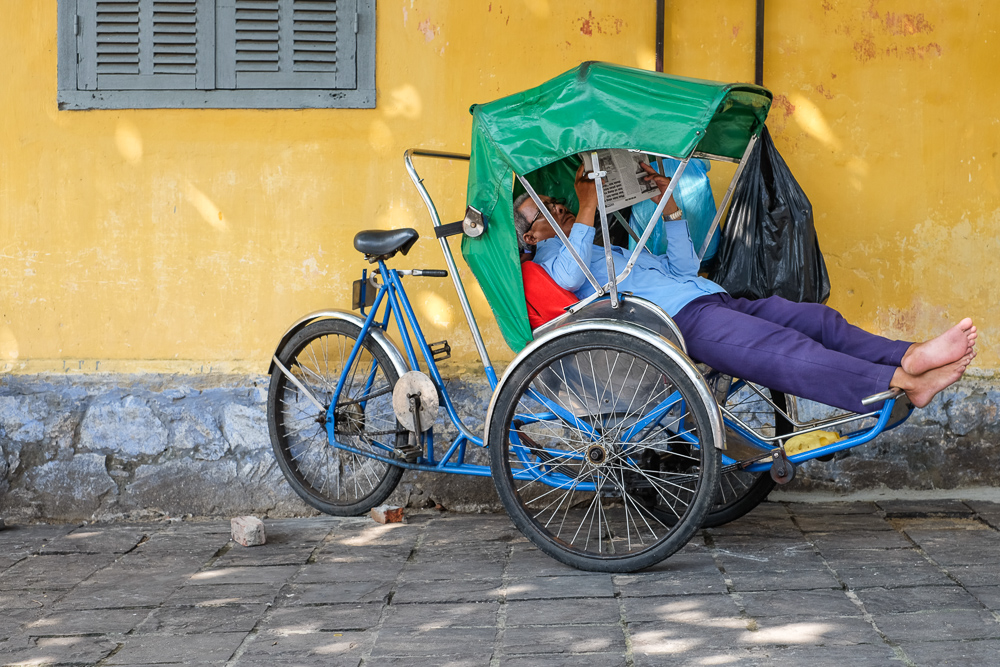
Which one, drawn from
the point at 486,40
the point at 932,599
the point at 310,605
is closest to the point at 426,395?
the point at 310,605

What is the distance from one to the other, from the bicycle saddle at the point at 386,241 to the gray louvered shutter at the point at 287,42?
0.85 metres

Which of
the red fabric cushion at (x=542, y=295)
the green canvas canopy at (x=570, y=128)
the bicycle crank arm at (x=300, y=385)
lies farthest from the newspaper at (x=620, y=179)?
the bicycle crank arm at (x=300, y=385)

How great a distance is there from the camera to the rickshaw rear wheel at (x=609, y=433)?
10.3ft

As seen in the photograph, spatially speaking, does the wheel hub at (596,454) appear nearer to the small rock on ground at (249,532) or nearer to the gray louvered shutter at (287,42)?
the small rock on ground at (249,532)

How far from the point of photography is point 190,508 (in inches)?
169

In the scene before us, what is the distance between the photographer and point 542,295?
11.4ft

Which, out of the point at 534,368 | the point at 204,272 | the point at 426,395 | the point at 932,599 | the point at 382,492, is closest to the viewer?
the point at 932,599

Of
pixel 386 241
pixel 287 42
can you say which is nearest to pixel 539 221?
pixel 386 241

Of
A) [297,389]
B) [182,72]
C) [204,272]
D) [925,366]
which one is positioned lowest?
[297,389]

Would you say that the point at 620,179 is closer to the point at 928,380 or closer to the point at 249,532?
the point at 928,380

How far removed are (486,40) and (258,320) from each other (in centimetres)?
169

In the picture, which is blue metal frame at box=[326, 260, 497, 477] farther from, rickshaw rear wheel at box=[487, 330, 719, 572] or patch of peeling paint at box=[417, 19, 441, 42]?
patch of peeling paint at box=[417, 19, 441, 42]

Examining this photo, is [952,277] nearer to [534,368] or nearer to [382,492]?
[534,368]

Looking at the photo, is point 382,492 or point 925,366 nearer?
point 925,366
